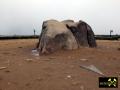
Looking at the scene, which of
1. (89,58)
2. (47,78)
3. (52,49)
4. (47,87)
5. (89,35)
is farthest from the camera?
(89,35)

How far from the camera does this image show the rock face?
12773mm

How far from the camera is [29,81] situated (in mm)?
8945

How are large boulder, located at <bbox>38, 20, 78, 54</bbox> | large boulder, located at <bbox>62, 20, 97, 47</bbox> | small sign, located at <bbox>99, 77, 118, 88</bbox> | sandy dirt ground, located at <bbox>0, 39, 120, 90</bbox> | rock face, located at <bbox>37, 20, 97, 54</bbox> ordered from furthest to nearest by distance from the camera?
large boulder, located at <bbox>62, 20, 97, 47</bbox> < rock face, located at <bbox>37, 20, 97, 54</bbox> < large boulder, located at <bbox>38, 20, 78, 54</bbox> < sandy dirt ground, located at <bbox>0, 39, 120, 90</bbox> < small sign, located at <bbox>99, 77, 118, 88</bbox>

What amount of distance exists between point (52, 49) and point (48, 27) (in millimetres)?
1348

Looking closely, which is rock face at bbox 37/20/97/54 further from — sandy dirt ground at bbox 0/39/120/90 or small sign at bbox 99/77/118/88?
small sign at bbox 99/77/118/88

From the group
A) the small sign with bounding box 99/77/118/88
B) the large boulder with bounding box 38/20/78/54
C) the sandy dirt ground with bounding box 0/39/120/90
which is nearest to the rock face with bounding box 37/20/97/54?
the large boulder with bounding box 38/20/78/54

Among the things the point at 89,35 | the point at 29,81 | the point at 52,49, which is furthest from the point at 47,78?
the point at 89,35

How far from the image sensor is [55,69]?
998 cm

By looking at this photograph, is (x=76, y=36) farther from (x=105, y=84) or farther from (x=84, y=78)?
(x=105, y=84)

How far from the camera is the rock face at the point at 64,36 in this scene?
1277 centimetres

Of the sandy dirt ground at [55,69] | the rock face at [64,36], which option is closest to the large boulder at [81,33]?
the rock face at [64,36]

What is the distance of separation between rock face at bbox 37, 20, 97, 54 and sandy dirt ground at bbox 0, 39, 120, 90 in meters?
0.39

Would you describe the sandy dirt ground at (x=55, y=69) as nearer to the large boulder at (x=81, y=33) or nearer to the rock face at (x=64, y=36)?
the rock face at (x=64, y=36)

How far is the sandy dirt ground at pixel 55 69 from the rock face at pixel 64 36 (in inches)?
15.5
